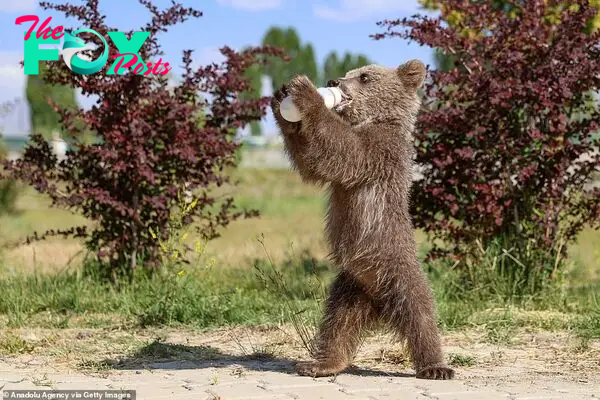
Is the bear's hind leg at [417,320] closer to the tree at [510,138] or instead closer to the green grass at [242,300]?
the green grass at [242,300]

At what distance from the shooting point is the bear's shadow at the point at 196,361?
5914mm

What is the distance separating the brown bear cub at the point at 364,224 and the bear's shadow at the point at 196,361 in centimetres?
30

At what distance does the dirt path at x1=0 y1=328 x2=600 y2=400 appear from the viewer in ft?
16.8

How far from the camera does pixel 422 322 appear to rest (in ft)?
18.2

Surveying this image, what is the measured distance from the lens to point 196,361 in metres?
6.22

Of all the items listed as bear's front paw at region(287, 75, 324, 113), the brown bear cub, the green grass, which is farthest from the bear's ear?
the green grass

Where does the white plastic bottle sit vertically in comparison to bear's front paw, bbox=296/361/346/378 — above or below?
above

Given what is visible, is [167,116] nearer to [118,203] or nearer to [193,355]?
[118,203]

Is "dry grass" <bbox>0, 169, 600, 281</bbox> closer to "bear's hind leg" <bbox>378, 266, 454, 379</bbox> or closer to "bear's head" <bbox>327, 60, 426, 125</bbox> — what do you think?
"bear's head" <bbox>327, 60, 426, 125</bbox>

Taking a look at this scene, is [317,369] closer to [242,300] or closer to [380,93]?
[380,93]

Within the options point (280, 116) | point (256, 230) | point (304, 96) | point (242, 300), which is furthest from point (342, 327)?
point (256, 230)

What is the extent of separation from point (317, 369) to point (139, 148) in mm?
3512

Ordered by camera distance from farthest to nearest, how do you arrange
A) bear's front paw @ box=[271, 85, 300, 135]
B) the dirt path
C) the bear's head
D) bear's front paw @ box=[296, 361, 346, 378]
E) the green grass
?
the green grass
the bear's head
bear's front paw @ box=[296, 361, 346, 378]
bear's front paw @ box=[271, 85, 300, 135]
the dirt path

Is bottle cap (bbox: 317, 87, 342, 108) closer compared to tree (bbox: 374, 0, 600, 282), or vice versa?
bottle cap (bbox: 317, 87, 342, 108)
